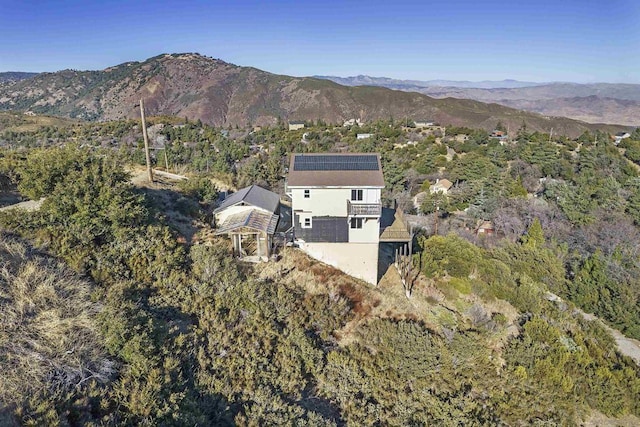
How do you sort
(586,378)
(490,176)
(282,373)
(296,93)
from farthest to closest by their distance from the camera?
1. (296,93)
2. (490,176)
3. (586,378)
4. (282,373)

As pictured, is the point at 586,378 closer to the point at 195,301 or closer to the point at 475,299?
the point at 475,299

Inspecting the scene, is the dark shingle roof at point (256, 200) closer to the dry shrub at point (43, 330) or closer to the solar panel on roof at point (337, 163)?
the solar panel on roof at point (337, 163)

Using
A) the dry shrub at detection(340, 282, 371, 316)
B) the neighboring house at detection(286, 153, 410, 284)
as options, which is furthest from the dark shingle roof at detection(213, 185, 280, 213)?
the dry shrub at detection(340, 282, 371, 316)

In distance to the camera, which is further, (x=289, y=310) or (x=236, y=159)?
(x=236, y=159)

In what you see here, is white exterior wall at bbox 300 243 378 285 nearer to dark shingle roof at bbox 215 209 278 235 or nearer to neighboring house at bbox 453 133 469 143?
dark shingle roof at bbox 215 209 278 235

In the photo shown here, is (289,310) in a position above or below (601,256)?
above

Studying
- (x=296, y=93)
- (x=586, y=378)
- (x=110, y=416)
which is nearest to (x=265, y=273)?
(x=110, y=416)

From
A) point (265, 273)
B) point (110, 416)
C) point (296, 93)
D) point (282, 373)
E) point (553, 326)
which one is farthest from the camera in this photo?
point (296, 93)

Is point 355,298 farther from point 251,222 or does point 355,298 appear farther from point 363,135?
point 363,135

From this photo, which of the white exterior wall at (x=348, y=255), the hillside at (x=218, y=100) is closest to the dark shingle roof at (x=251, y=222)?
the white exterior wall at (x=348, y=255)
